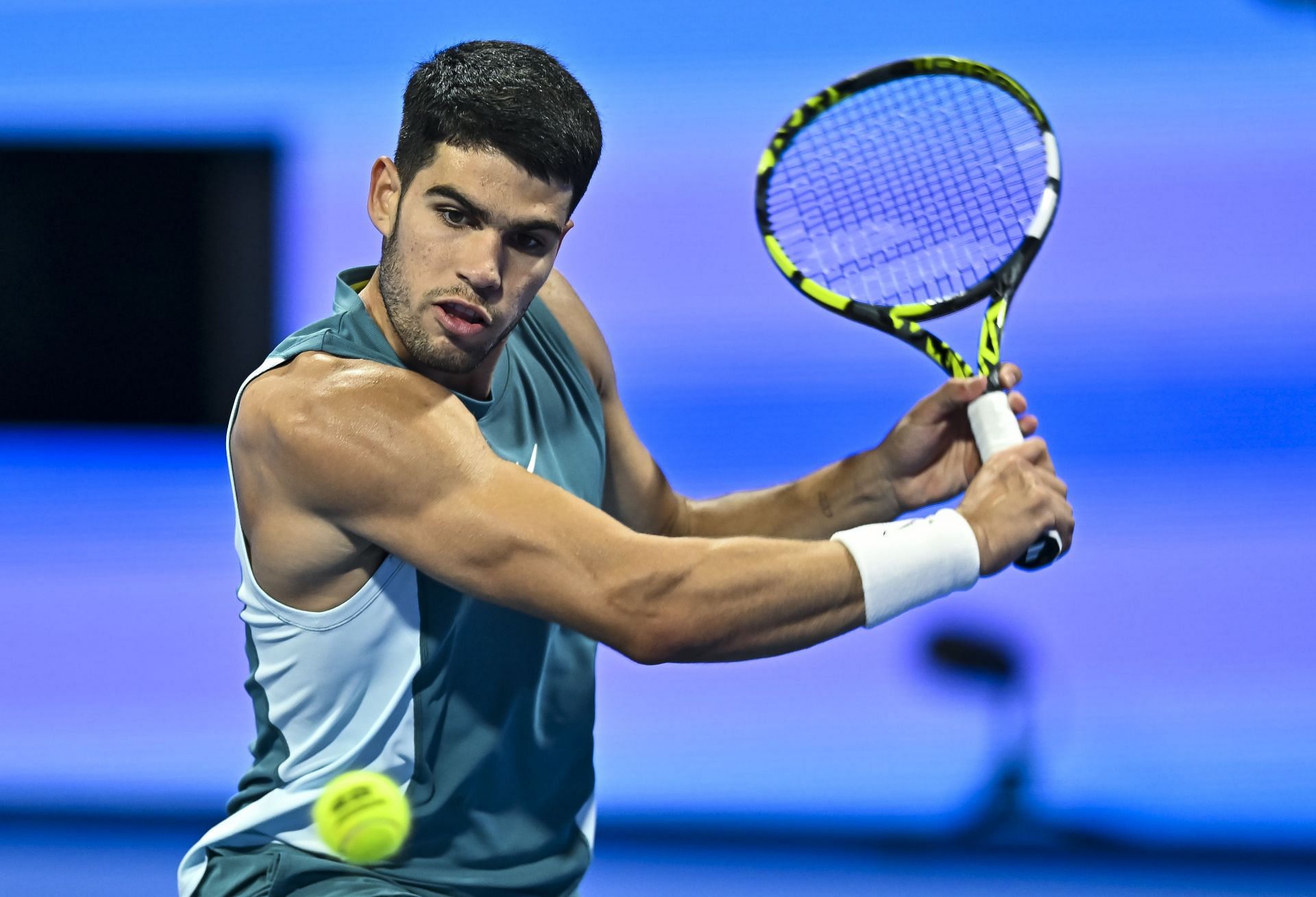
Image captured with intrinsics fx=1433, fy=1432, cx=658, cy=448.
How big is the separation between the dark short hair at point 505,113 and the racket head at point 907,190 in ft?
1.58

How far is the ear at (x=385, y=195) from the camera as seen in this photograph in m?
1.87

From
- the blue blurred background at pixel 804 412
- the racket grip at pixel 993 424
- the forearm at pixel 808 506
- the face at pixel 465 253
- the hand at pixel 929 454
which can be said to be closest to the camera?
the face at pixel 465 253

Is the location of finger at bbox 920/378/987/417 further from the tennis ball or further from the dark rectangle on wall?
the dark rectangle on wall

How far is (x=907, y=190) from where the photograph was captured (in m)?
2.35

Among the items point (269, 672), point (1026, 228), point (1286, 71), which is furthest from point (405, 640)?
point (1286, 71)

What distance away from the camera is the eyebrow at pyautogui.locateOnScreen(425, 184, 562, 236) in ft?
5.77

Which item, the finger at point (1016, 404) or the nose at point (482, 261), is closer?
the nose at point (482, 261)

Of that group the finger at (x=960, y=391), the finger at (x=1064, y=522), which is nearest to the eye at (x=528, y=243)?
the finger at (x=960, y=391)

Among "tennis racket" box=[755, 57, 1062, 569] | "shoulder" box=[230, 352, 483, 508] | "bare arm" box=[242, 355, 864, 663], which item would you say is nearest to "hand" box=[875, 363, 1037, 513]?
"tennis racket" box=[755, 57, 1062, 569]

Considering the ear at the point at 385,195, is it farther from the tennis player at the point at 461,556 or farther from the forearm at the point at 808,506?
the forearm at the point at 808,506

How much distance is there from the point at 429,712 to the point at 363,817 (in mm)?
151

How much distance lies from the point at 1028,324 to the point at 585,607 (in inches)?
70.6

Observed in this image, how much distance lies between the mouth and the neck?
7 centimetres

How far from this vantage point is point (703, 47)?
326 cm
